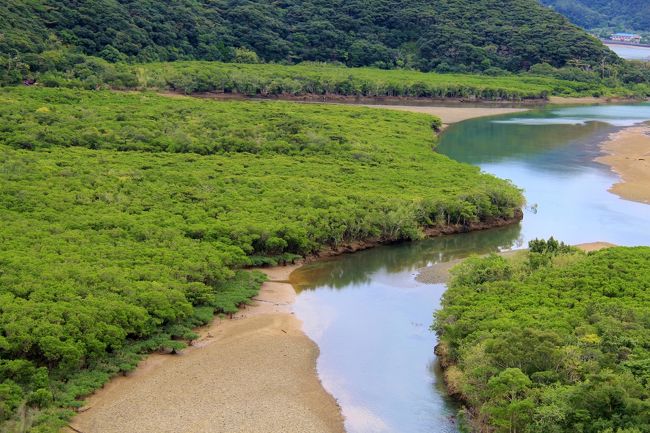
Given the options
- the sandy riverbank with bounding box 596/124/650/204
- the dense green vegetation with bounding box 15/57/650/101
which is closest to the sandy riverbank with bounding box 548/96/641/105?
the dense green vegetation with bounding box 15/57/650/101

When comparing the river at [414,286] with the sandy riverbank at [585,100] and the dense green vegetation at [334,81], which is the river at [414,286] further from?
the sandy riverbank at [585,100]

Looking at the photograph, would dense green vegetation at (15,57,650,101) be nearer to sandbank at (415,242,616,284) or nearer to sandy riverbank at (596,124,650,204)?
sandy riverbank at (596,124,650,204)

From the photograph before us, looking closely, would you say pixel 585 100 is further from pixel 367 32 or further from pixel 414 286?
pixel 414 286

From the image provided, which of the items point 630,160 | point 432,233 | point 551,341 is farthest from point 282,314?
point 630,160

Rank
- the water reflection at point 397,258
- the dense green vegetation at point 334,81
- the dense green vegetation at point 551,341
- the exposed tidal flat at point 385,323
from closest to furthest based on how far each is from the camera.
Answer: the dense green vegetation at point 551,341
the exposed tidal flat at point 385,323
the water reflection at point 397,258
the dense green vegetation at point 334,81

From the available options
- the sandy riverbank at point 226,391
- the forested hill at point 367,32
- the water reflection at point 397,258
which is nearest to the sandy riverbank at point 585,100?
the forested hill at point 367,32

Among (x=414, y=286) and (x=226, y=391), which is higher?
(x=226, y=391)
